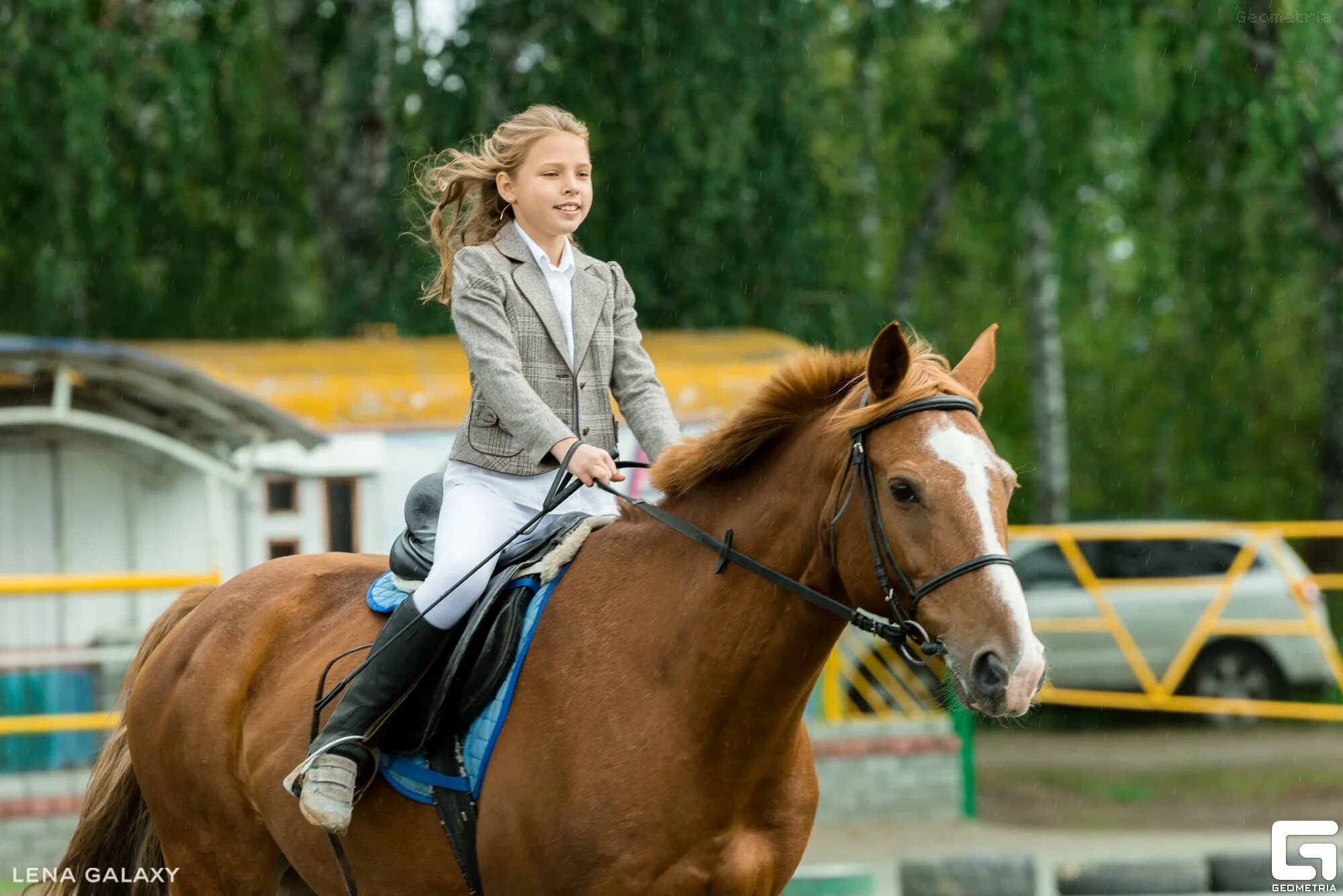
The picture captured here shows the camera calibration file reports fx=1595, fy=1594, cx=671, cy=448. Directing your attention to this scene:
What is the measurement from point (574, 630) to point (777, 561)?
56 centimetres

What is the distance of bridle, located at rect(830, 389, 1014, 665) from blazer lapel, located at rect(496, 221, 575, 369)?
964mm

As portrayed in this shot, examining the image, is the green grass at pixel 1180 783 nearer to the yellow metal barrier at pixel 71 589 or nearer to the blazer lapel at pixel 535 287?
the yellow metal barrier at pixel 71 589

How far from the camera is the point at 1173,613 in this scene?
47.1 ft

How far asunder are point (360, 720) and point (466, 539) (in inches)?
20.8

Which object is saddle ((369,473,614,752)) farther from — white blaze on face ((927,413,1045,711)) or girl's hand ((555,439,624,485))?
white blaze on face ((927,413,1045,711))

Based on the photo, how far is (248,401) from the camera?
1149cm

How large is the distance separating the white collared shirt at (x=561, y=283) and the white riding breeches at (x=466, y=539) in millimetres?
421

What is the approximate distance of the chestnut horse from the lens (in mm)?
3377

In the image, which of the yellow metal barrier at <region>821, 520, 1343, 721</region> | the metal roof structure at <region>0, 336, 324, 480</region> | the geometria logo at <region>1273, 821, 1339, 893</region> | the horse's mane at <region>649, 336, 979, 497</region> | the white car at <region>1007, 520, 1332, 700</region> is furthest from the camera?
the white car at <region>1007, 520, 1332, 700</region>

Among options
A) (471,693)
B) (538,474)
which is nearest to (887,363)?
(538,474)

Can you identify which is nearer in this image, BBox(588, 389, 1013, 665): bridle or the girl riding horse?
BBox(588, 389, 1013, 665): bridle

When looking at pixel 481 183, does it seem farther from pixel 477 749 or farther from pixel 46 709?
pixel 46 709

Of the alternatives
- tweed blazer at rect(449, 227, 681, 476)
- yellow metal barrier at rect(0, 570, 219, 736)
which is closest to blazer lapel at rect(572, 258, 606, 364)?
tweed blazer at rect(449, 227, 681, 476)

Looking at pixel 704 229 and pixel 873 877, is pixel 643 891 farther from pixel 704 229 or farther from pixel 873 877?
pixel 704 229
